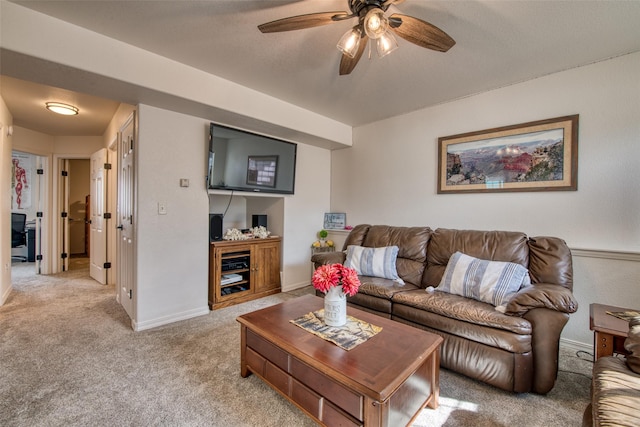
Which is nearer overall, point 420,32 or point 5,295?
point 420,32

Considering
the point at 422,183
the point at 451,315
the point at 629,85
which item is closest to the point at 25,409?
the point at 451,315

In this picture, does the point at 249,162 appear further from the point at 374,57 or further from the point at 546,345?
the point at 546,345

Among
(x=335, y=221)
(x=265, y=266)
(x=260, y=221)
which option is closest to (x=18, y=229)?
(x=260, y=221)

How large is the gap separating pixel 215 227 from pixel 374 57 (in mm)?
2472

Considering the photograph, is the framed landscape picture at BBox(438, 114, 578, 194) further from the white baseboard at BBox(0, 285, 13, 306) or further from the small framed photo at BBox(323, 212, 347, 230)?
the white baseboard at BBox(0, 285, 13, 306)

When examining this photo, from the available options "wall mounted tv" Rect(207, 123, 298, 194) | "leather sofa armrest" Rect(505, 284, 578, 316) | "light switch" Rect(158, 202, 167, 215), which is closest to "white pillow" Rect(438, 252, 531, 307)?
"leather sofa armrest" Rect(505, 284, 578, 316)

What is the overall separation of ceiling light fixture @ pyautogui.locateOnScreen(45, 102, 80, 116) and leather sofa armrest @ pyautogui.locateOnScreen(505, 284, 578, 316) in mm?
4997

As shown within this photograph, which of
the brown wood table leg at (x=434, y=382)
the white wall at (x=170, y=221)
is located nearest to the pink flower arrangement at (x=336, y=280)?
the brown wood table leg at (x=434, y=382)

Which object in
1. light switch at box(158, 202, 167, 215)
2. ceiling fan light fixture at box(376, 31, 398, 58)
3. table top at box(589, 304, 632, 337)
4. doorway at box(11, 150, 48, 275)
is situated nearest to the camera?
table top at box(589, 304, 632, 337)

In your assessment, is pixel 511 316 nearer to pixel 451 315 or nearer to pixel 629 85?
pixel 451 315

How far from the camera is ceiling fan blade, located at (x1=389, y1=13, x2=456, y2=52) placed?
1.52 m

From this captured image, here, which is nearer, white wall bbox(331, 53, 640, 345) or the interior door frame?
white wall bbox(331, 53, 640, 345)

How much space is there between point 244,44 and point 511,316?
9.05ft

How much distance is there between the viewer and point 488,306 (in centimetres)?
197
